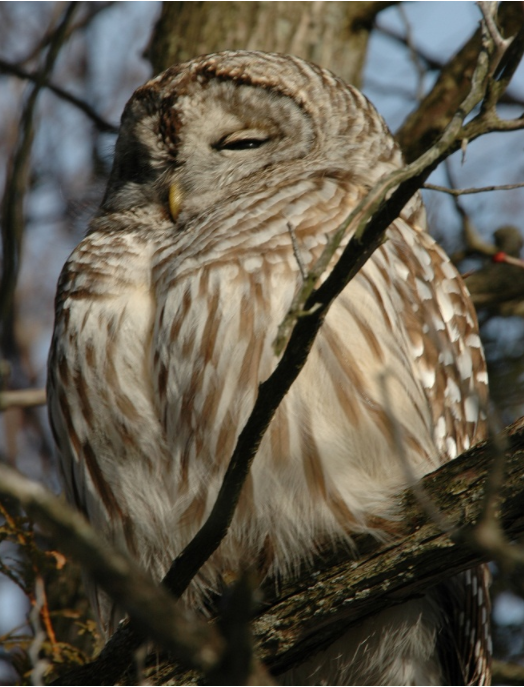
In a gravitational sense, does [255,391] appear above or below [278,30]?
below

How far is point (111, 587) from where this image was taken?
1.23m

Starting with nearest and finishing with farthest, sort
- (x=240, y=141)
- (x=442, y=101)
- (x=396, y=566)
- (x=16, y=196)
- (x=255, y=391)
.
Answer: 1. (x=16, y=196)
2. (x=396, y=566)
3. (x=255, y=391)
4. (x=240, y=141)
5. (x=442, y=101)

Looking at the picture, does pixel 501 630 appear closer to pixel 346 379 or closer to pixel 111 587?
pixel 346 379

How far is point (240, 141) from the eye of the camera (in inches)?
149

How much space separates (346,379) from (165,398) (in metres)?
0.59

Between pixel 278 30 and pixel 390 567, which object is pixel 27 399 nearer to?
pixel 390 567

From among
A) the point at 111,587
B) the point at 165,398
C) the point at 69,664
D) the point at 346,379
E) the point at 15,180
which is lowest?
the point at 111,587

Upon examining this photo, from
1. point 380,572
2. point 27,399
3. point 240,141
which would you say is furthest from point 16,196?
point 27,399

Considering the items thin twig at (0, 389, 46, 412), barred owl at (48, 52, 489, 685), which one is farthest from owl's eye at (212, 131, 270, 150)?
thin twig at (0, 389, 46, 412)

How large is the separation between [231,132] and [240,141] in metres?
0.06

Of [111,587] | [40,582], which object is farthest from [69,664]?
[111,587]

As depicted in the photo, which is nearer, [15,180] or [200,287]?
[15,180]

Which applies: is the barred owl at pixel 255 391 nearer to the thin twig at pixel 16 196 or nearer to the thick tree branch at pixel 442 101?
the thin twig at pixel 16 196

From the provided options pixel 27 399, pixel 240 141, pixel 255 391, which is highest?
pixel 240 141
